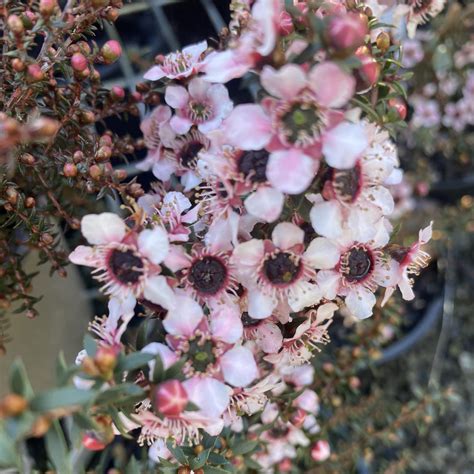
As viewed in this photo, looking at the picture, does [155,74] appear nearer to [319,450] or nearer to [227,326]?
[227,326]

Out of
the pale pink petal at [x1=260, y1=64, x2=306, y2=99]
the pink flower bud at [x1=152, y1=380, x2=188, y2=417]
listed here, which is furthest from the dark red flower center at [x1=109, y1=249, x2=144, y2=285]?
the pale pink petal at [x1=260, y1=64, x2=306, y2=99]

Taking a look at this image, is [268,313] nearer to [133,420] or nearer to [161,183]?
[133,420]

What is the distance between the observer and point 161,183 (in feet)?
2.62

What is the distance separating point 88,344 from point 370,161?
1.12 ft

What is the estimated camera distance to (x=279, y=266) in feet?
2.01

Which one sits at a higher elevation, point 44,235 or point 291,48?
point 291,48

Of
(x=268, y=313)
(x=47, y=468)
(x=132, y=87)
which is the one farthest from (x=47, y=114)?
(x=47, y=468)

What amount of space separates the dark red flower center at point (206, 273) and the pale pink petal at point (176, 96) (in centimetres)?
23

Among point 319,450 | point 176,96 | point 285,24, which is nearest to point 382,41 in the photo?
point 285,24

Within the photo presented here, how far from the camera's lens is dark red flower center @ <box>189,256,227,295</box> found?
616 mm

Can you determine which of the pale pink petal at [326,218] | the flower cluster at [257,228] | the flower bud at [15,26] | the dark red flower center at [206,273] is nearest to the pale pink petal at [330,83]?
the flower cluster at [257,228]

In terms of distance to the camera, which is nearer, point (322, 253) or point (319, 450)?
point (322, 253)

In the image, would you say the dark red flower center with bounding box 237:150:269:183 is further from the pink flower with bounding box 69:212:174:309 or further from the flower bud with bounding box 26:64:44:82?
the flower bud with bounding box 26:64:44:82

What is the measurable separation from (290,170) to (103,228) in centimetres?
20
